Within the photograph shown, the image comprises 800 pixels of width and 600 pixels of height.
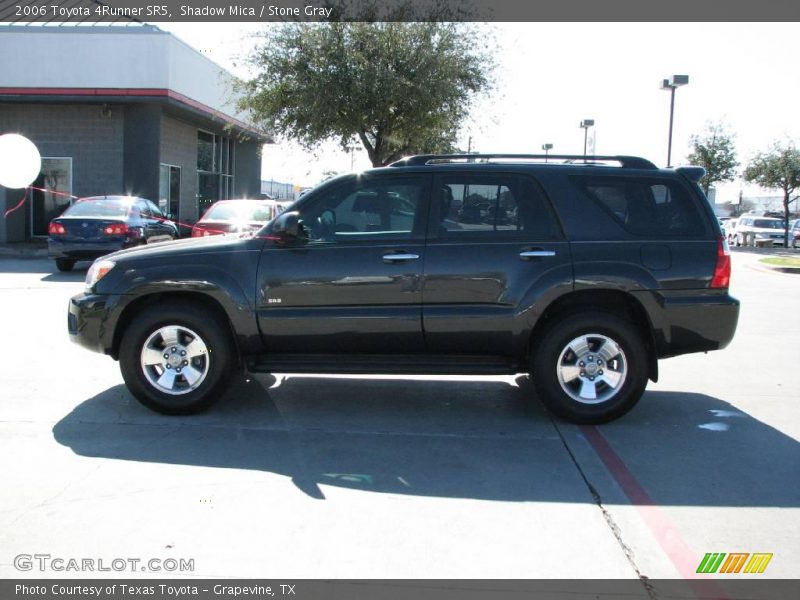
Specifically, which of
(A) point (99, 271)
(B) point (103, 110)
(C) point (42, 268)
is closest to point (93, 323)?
(A) point (99, 271)

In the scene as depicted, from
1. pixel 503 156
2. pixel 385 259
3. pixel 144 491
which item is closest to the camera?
pixel 144 491

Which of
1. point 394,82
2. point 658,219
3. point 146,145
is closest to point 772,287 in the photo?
point 394,82

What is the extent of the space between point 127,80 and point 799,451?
2122 cm

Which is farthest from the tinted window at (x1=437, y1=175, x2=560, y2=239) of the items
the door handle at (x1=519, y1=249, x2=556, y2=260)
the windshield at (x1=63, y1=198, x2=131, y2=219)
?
the windshield at (x1=63, y1=198, x2=131, y2=219)

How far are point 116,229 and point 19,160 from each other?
34.7 feet

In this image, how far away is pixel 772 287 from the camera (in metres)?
17.0

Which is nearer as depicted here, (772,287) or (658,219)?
(658,219)

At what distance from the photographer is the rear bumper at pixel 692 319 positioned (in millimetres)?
5781

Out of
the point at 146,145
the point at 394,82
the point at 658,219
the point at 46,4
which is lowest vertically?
the point at 658,219

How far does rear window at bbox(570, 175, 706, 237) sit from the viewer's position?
232 inches

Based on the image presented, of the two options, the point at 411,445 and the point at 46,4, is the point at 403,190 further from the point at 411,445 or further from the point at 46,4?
the point at 46,4

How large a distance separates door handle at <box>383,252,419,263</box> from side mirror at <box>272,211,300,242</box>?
69cm

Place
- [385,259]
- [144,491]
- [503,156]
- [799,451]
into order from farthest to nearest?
[503,156] < [385,259] < [799,451] < [144,491]

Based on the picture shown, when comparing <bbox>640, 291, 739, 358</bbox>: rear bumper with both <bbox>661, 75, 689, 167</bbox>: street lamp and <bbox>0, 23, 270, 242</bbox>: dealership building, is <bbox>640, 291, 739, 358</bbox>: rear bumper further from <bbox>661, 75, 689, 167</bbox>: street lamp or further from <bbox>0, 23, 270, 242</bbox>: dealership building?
<bbox>661, 75, 689, 167</bbox>: street lamp
